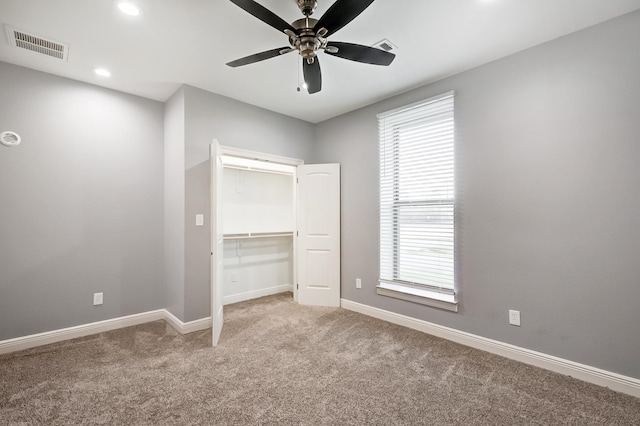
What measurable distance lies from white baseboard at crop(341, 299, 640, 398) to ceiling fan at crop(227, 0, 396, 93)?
2677 millimetres

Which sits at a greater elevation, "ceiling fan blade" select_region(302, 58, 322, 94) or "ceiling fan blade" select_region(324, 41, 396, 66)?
"ceiling fan blade" select_region(324, 41, 396, 66)

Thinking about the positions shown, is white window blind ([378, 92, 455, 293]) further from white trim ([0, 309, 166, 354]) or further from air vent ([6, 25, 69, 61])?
air vent ([6, 25, 69, 61])

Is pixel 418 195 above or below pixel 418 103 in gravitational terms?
below

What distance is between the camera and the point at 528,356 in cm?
239

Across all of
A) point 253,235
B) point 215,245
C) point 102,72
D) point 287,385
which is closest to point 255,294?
point 253,235

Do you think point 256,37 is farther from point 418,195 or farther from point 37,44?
point 418,195

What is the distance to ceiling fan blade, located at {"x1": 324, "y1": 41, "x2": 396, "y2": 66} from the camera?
6.20 ft

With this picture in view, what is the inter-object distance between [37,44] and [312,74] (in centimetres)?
242

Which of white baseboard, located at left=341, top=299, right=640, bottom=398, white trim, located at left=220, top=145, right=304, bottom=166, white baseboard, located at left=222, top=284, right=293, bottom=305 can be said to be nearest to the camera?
white baseboard, located at left=341, top=299, right=640, bottom=398

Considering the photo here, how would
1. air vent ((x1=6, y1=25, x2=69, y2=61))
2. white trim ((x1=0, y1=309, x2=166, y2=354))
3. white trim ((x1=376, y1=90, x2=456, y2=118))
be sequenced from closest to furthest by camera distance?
air vent ((x1=6, y1=25, x2=69, y2=61)), white trim ((x1=0, y1=309, x2=166, y2=354)), white trim ((x1=376, y1=90, x2=456, y2=118))

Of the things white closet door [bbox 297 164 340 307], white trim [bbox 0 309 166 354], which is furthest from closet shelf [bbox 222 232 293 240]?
white trim [bbox 0 309 166 354]

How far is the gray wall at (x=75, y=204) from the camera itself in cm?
267

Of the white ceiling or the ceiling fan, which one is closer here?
the ceiling fan

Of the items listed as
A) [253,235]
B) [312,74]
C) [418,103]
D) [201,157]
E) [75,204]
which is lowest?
[253,235]
